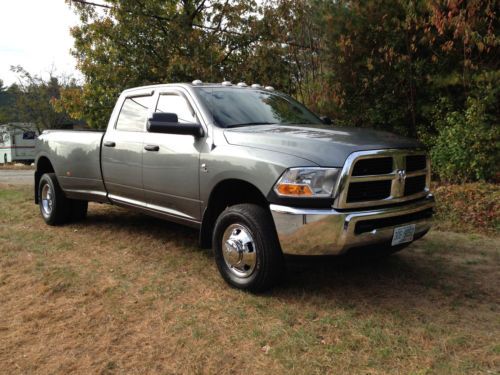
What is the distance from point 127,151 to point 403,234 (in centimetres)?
308

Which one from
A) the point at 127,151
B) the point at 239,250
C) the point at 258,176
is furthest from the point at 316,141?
the point at 127,151

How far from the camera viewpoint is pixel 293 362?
2.89m

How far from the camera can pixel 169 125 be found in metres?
4.19

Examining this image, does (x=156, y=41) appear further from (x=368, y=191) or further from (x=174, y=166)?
(x=368, y=191)

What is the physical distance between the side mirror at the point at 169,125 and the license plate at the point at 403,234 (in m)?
1.94

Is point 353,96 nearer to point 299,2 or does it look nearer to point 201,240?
point 299,2

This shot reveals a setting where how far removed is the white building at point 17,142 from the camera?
3098 cm

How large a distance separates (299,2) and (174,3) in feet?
14.4

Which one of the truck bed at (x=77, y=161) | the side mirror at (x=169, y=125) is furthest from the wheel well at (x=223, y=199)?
the truck bed at (x=77, y=161)

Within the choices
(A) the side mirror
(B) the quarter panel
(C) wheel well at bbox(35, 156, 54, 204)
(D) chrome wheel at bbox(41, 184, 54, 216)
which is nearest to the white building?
(C) wheel well at bbox(35, 156, 54, 204)

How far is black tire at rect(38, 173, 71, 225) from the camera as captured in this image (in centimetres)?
670

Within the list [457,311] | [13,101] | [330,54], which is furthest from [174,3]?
[13,101]

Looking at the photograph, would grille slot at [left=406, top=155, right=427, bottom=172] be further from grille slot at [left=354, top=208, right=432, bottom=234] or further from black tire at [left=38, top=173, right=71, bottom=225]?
black tire at [left=38, top=173, right=71, bottom=225]

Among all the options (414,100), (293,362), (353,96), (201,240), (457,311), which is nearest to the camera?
(293,362)
